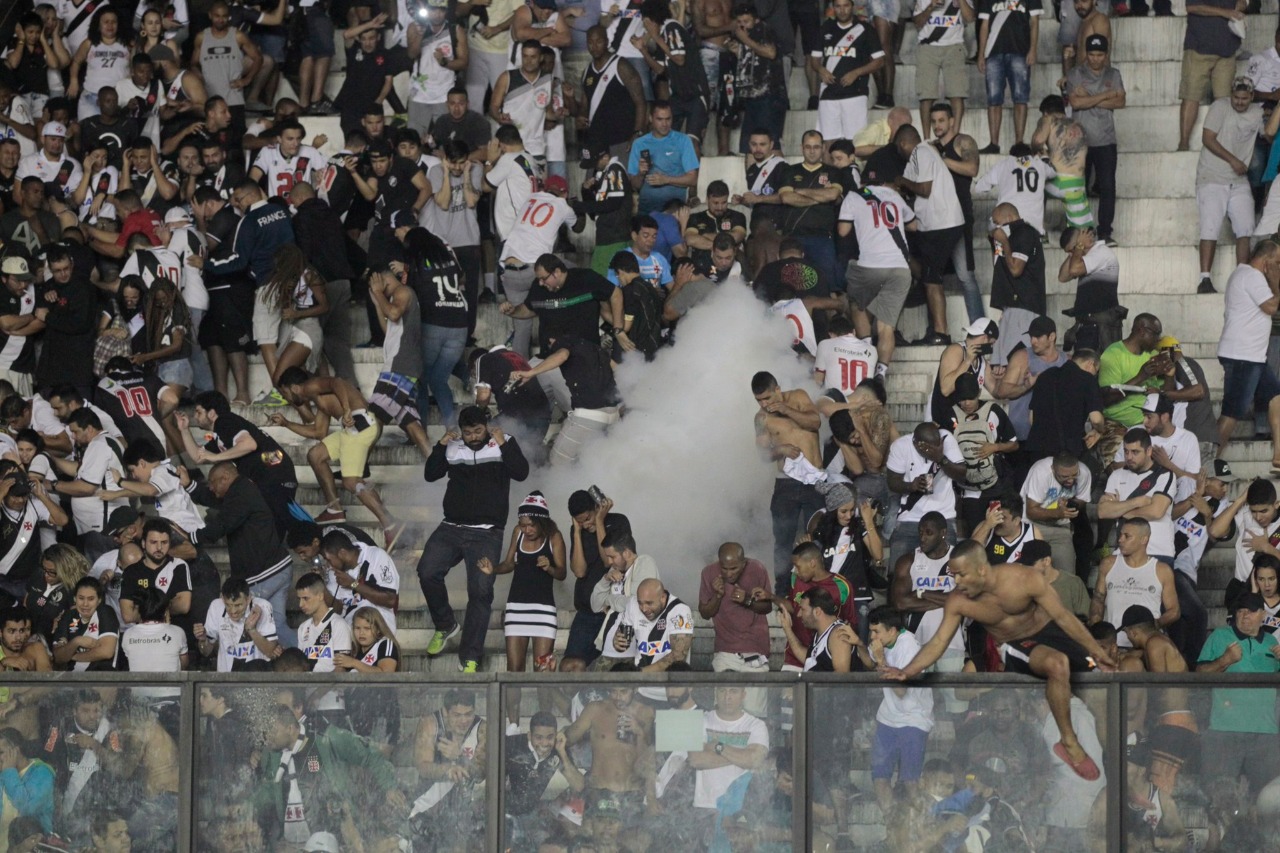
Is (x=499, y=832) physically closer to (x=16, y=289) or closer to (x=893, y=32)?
(x=16, y=289)

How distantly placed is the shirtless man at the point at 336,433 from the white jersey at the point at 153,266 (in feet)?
4.85

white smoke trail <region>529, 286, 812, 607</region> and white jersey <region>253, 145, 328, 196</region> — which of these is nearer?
white smoke trail <region>529, 286, 812, 607</region>

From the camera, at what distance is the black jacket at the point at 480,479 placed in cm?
1329

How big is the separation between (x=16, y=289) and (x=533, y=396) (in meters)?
4.32

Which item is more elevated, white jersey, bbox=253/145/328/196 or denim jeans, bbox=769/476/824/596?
white jersey, bbox=253/145/328/196

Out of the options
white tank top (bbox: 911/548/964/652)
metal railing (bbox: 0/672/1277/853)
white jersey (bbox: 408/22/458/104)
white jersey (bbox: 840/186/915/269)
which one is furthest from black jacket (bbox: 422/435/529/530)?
white jersey (bbox: 408/22/458/104)

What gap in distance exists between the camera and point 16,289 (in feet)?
52.9

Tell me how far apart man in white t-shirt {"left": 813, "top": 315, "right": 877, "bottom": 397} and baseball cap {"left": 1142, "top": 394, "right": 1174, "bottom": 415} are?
5.86 ft

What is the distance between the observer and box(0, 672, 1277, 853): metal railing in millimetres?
11227

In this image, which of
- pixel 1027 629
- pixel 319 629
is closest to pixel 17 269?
pixel 319 629

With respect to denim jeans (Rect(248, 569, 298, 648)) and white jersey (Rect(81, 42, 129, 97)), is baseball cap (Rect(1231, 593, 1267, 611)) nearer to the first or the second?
denim jeans (Rect(248, 569, 298, 648))

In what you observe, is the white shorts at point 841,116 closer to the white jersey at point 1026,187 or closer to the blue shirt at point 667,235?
the white jersey at point 1026,187

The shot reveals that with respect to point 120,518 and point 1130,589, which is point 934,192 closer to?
point 1130,589

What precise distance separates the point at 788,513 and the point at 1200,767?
3185 mm
